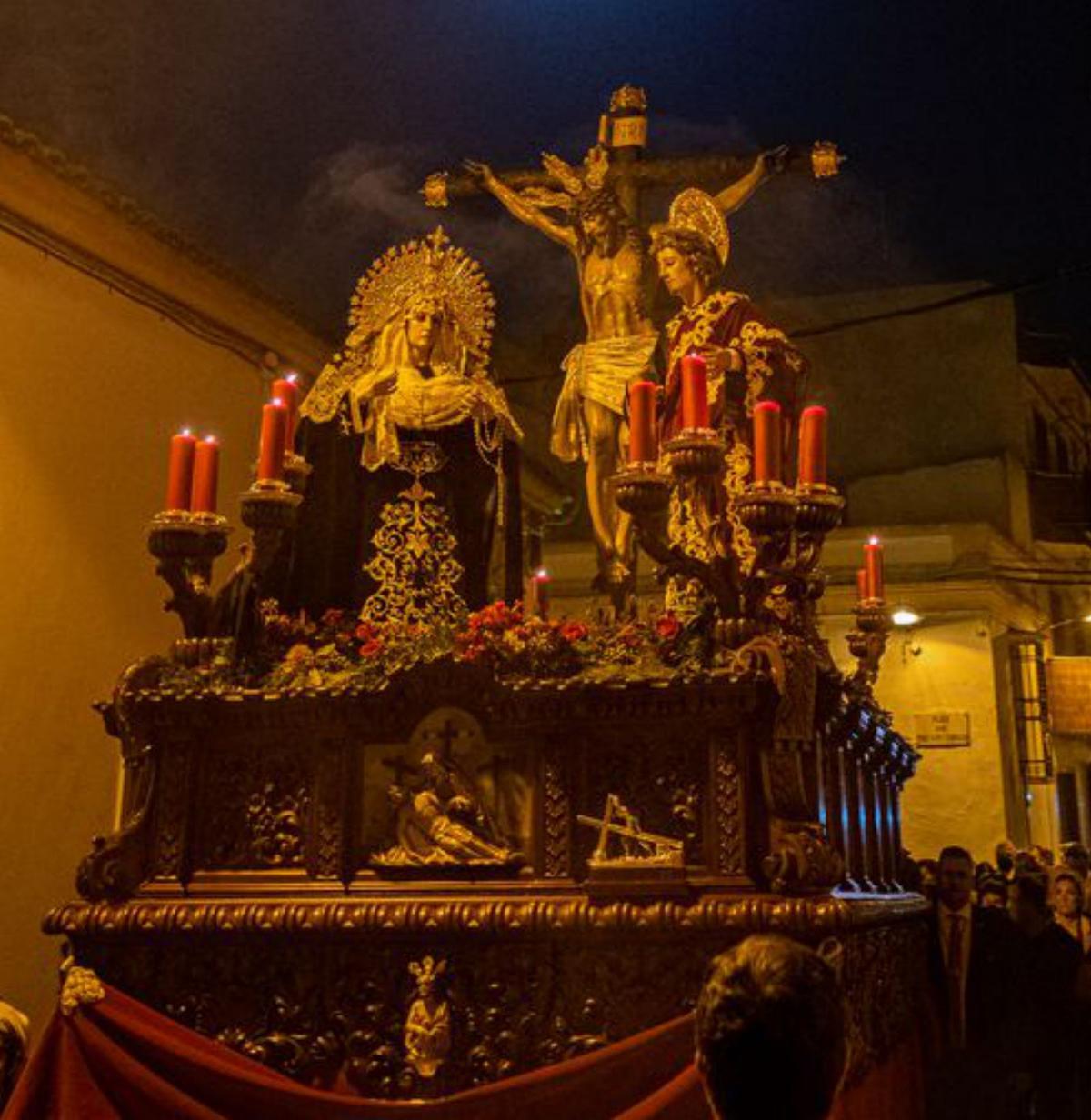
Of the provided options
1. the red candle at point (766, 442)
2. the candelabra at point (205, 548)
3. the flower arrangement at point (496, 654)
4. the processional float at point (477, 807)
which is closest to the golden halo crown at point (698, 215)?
the processional float at point (477, 807)

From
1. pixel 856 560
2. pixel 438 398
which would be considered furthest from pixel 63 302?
pixel 856 560

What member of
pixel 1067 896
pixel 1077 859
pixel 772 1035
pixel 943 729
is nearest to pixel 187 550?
pixel 772 1035

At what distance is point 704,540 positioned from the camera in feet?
17.0

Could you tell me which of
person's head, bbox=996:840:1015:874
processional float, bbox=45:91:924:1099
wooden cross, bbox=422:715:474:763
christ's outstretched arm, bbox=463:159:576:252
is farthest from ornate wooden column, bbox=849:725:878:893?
person's head, bbox=996:840:1015:874

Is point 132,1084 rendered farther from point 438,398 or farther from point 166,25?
point 166,25

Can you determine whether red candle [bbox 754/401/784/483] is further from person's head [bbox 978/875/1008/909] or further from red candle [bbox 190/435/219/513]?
person's head [bbox 978/875/1008/909]

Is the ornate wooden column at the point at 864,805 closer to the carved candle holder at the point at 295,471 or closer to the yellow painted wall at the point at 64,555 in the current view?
the carved candle holder at the point at 295,471

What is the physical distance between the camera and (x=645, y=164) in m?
7.29

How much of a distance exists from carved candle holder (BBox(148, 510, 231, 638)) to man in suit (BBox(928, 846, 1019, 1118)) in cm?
393

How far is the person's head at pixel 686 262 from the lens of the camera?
21.8 feet

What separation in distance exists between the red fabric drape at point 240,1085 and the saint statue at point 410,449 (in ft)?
7.49

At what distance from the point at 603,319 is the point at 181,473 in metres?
2.64

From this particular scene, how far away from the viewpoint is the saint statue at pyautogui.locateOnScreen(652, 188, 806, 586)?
6.22m

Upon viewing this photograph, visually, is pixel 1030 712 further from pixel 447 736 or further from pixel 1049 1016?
pixel 447 736
